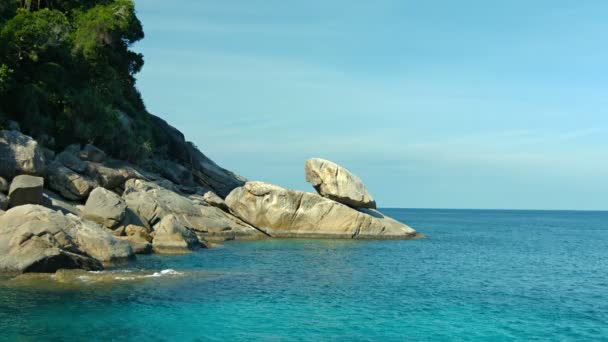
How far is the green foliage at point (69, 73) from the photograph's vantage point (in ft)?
158

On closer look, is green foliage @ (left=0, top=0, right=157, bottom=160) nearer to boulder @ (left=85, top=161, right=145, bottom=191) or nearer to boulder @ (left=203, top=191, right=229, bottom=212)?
boulder @ (left=85, top=161, right=145, bottom=191)

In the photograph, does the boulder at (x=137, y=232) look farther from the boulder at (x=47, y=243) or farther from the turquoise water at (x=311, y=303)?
the boulder at (x=47, y=243)

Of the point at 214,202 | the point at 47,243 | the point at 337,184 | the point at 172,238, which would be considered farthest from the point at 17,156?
the point at 337,184

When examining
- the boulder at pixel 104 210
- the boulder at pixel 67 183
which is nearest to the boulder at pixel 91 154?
the boulder at pixel 67 183

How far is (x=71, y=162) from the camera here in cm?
4869

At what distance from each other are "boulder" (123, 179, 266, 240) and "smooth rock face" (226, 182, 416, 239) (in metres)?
1.62

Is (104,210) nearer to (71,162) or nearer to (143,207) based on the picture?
(143,207)

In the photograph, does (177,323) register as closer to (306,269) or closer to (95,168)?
(306,269)

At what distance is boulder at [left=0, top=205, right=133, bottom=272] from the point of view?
29.1m

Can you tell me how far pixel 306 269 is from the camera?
38.3m

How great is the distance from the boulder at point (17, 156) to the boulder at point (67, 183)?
3478mm

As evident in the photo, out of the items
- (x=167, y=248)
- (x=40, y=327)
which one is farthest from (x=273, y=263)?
(x=40, y=327)

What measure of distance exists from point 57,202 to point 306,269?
1967 centimetres

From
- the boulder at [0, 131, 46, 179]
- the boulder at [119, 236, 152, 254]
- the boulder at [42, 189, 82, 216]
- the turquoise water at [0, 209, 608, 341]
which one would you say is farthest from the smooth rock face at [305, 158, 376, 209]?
the boulder at [0, 131, 46, 179]
